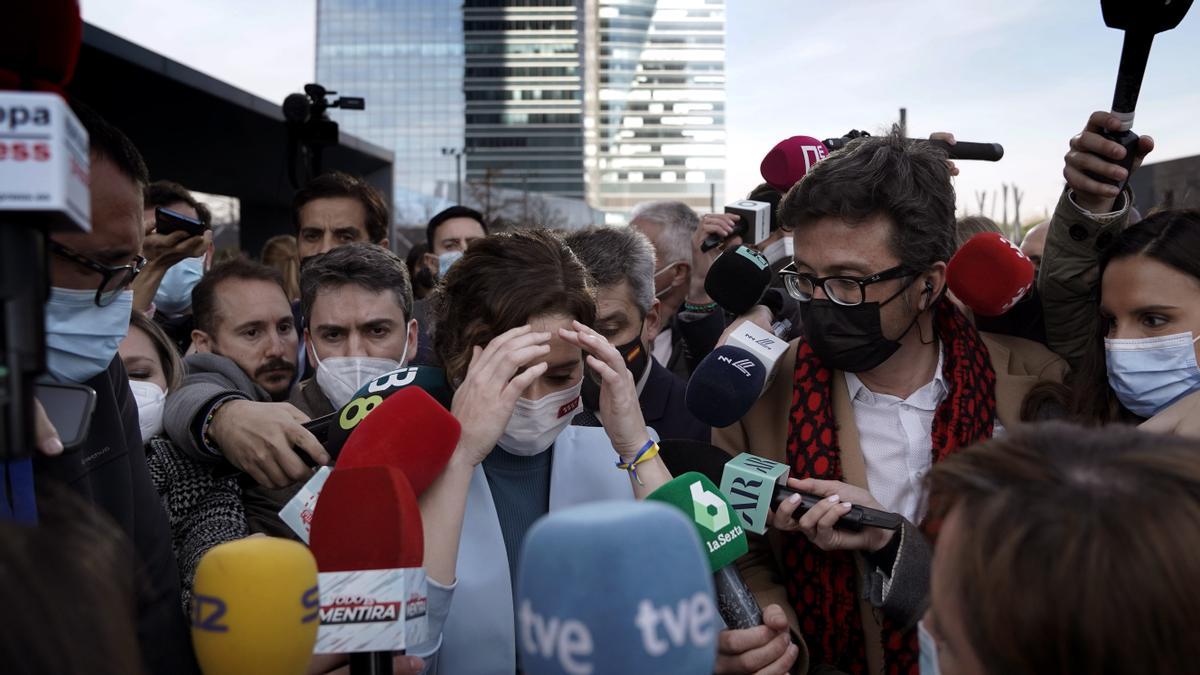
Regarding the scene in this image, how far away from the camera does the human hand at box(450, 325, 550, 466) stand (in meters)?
1.76

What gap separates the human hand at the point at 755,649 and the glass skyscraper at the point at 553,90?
329ft

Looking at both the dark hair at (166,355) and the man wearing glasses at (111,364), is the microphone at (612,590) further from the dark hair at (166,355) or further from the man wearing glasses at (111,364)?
the dark hair at (166,355)

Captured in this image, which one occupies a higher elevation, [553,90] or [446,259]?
[553,90]

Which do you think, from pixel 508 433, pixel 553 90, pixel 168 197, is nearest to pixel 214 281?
pixel 168 197

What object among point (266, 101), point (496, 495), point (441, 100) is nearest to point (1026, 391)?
point (496, 495)

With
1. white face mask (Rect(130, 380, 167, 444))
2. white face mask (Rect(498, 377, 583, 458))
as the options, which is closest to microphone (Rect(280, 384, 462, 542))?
white face mask (Rect(498, 377, 583, 458))

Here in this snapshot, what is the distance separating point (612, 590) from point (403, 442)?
2.59 feet

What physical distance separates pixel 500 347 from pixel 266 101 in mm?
12861

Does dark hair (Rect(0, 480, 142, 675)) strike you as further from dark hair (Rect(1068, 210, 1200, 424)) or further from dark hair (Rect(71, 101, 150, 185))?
dark hair (Rect(1068, 210, 1200, 424))

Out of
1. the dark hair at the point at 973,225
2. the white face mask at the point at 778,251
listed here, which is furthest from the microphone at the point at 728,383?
the dark hair at the point at 973,225

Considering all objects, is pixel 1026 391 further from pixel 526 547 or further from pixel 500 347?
pixel 526 547

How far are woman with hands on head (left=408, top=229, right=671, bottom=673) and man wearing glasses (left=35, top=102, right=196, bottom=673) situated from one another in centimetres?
58

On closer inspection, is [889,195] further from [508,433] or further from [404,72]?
[404,72]

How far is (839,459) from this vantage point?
2.24m
